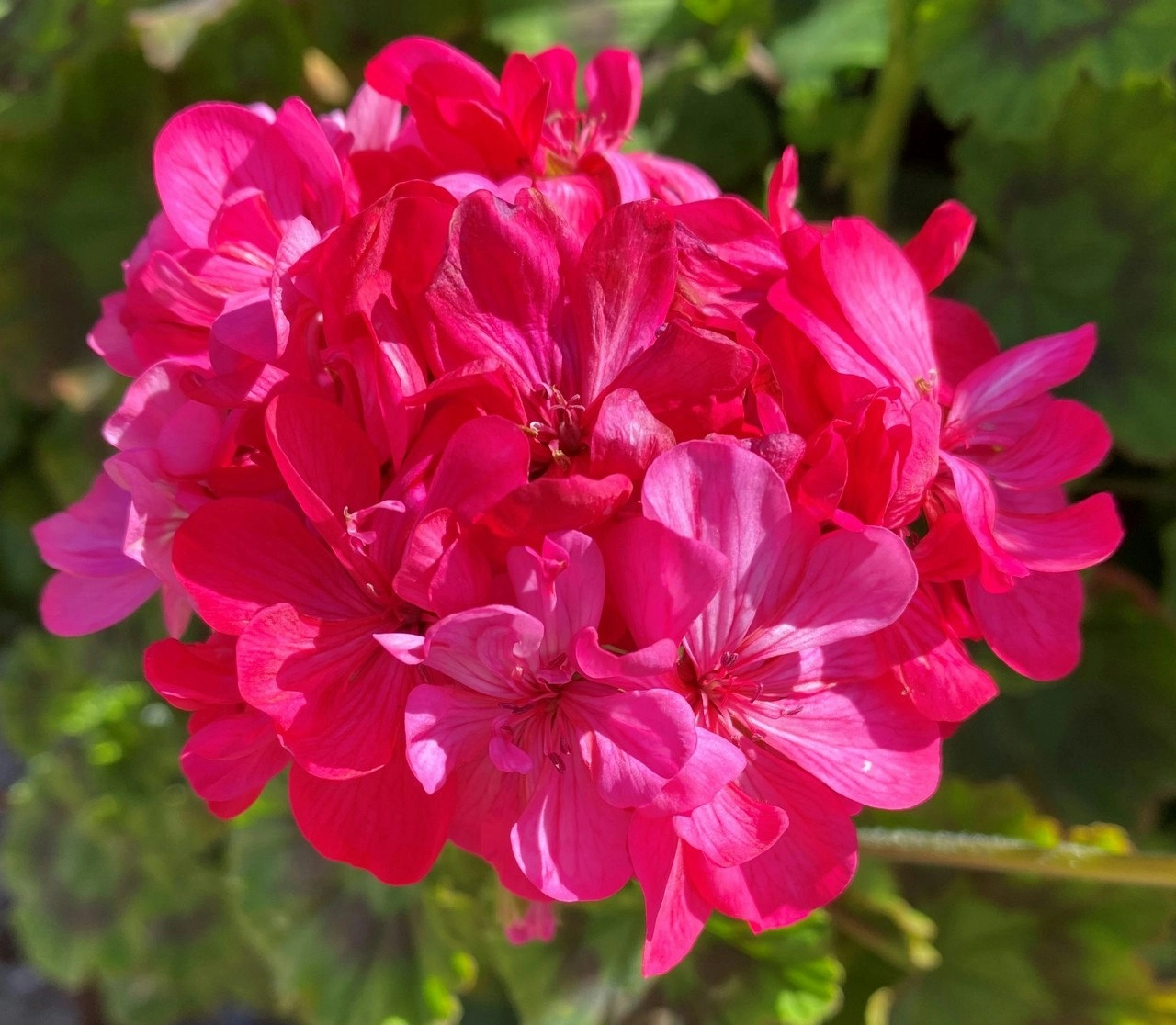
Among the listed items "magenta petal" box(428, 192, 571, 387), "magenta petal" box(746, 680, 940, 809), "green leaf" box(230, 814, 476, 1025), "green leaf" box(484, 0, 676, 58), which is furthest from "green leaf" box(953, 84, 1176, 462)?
"green leaf" box(230, 814, 476, 1025)

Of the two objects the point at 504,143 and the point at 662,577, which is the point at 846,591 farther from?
the point at 504,143

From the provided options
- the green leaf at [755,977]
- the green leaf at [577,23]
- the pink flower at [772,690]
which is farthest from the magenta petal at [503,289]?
the green leaf at [577,23]

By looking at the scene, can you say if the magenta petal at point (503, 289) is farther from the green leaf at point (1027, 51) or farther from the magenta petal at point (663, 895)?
the green leaf at point (1027, 51)

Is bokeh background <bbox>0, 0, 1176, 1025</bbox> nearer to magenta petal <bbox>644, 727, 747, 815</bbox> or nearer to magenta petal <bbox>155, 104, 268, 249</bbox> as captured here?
magenta petal <bbox>644, 727, 747, 815</bbox>

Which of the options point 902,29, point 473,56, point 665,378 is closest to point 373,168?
point 665,378

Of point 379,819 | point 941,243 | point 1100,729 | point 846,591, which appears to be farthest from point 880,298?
point 1100,729

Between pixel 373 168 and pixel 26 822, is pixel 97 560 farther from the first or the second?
pixel 26 822
